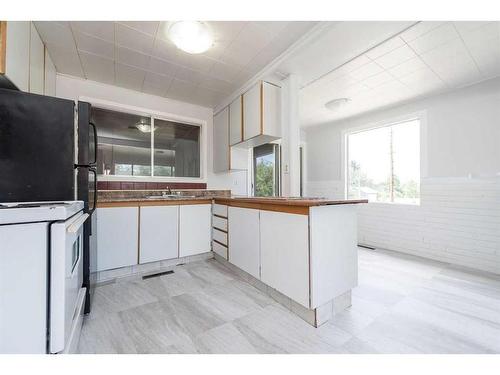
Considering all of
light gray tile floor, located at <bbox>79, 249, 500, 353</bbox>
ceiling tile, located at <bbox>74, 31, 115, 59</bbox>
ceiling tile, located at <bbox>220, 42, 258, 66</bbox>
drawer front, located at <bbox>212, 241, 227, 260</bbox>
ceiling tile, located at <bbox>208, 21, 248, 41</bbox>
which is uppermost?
ceiling tile, located at <bbox>220, 42, 258, 66</bbox>

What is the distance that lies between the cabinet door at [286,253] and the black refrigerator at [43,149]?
4.77 feet

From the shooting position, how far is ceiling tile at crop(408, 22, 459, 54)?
1972 mm

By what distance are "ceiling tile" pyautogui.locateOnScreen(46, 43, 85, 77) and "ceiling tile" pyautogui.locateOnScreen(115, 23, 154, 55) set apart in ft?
2.10

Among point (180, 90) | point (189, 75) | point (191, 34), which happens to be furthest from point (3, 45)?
point (180, 90)

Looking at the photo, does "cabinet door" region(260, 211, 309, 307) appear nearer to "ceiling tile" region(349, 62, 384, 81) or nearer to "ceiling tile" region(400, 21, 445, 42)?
"ceiling tile" region(400, 21, 445, 42)

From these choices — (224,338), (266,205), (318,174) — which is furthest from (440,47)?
(224,338)

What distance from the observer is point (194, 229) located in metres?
2.90

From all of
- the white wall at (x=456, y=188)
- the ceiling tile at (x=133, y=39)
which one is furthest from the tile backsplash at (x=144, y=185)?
the white wall at (x=456, y=188)

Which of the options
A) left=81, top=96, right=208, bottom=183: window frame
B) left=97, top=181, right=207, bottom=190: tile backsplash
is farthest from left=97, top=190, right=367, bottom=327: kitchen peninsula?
left=81, top=96, right=208, bottom=183: window frame

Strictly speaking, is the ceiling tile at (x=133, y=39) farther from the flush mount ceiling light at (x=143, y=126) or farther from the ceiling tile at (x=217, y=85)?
the flush mount ceiling light at (x=143, y=126)

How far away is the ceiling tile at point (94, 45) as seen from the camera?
2.18 meters

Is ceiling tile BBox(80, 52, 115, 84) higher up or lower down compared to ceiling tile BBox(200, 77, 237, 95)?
lower down

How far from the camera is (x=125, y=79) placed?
298 cm

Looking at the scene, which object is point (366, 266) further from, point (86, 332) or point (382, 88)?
point (86, 332)
